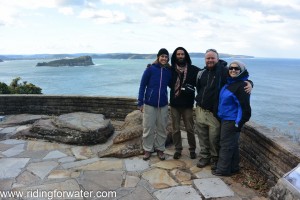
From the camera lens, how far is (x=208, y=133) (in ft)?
16.4

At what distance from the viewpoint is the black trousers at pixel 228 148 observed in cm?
447

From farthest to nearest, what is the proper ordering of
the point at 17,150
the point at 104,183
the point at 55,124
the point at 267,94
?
the point at 267,94 → the point at 55,124 → the point at 17,150 → the point at 104,183

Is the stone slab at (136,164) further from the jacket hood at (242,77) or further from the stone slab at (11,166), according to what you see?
the jacket hood at (242,77)

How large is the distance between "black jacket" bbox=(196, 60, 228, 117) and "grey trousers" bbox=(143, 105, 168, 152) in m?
0.77

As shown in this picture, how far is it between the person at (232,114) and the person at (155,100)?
1021 mm

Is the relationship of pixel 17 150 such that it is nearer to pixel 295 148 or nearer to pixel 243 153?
pixel 243 153

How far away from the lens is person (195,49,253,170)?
15.4 ft

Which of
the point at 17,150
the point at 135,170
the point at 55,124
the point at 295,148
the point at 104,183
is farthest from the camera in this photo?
the point at 55,124

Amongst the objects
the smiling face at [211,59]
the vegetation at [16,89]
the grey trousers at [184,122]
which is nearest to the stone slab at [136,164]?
the grey trousers at [184,122]

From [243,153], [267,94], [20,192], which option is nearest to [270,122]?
[267,94]

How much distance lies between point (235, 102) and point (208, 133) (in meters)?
0.84

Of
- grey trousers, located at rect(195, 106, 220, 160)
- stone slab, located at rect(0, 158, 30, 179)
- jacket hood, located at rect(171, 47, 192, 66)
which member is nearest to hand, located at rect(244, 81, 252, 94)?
grey trousers, located at rect(195, 106, 220, 160)

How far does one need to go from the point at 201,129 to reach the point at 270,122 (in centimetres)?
3273

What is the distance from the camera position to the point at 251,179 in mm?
4520
